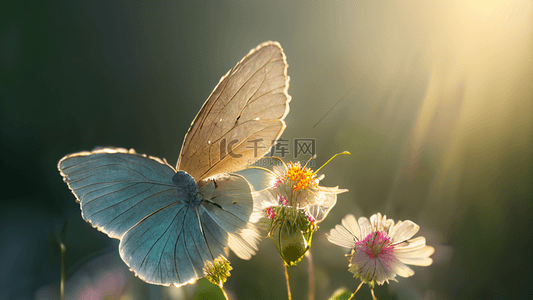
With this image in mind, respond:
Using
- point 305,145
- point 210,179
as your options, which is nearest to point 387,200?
point 305,145

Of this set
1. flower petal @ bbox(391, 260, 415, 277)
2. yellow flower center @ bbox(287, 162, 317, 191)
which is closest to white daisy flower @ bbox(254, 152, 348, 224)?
yellow flower center @ bbox(287, 162, 317, 191)

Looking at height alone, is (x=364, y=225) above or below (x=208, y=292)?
above

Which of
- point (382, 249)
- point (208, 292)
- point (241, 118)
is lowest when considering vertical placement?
point (208, 292)

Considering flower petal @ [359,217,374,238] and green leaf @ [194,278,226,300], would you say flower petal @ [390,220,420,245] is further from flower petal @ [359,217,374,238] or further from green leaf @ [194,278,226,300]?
green leaf @ [194,278,226,300]

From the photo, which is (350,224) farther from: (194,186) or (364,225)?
(194,186)

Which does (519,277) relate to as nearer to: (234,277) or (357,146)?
(357,146)

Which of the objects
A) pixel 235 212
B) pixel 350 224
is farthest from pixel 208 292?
pixel 350 224

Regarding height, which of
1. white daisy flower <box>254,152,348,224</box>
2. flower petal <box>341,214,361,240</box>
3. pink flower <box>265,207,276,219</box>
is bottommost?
flower petal <box>341,214,361,240</box>
